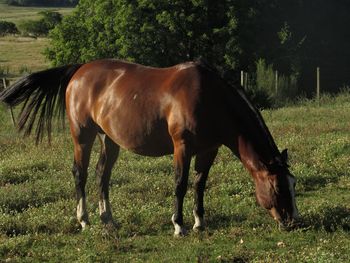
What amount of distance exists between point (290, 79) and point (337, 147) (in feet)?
55.9

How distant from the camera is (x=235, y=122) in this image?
21.3ft

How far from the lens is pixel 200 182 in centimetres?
708

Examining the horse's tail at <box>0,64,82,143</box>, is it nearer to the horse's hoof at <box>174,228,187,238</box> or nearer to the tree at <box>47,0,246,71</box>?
the horse's hoof at <box>174,228,187,238</box>

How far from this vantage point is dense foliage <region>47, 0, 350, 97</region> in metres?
31.7

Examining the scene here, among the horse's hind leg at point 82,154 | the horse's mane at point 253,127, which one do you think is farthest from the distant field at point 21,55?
the horse's mane at point 253,127

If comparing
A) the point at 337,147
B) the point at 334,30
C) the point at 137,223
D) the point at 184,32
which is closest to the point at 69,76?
the point at 137,223

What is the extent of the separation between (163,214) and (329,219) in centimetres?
208

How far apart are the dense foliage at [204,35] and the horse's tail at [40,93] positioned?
2292 centimetres

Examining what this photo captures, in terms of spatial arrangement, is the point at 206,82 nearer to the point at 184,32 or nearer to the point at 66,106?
the point at 66,106

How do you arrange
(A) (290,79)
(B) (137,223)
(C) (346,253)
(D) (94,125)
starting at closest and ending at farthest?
(C) (346,253)
(B) (137,223)
(D) (94,125)
(A) (290,79)

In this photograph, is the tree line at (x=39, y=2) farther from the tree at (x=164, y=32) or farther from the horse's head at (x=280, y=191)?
the horse's head at (x=280, y=191)

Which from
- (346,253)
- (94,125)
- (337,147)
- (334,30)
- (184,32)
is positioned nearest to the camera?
(346,253)

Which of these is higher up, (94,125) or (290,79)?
(94,125)

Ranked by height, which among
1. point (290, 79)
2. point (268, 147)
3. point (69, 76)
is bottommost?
point (290, 79)
